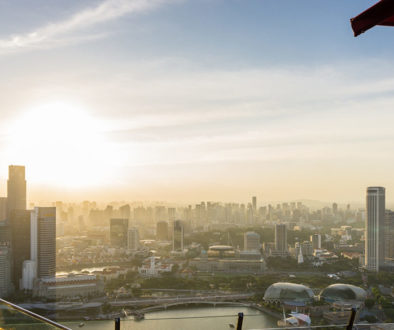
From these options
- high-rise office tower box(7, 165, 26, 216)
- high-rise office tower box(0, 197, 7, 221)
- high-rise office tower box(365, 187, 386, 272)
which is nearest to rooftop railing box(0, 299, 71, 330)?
high-rise office tower box(7, 165, 26, 216)

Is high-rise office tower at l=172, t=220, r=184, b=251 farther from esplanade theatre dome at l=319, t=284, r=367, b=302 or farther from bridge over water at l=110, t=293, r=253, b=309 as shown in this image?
esplanade theatre dome at l=319, t=284, r=367, b=302

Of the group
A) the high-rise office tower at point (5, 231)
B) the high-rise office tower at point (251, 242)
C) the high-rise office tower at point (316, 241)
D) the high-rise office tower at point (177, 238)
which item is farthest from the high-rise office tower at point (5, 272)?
the high-rise office tower at point (316, 241)

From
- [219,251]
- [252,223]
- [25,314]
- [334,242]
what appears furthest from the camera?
[252,223]

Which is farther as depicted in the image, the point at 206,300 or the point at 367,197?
the point at 367,197

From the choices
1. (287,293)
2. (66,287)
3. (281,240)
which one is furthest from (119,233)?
(287,293)

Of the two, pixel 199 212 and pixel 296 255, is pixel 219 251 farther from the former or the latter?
pixel 199 212

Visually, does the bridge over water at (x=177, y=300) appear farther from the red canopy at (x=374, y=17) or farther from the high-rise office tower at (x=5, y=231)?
the red canopy at (x=374, y=17)

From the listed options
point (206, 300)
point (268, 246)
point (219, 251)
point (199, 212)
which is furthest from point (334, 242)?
point (206, 300)
